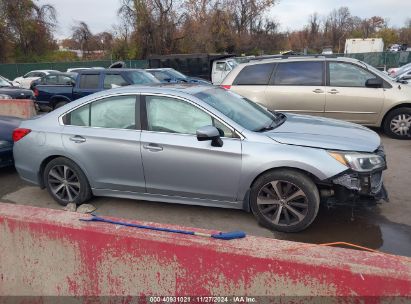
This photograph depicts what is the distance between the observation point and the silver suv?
7645mm

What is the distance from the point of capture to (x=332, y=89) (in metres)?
7.83

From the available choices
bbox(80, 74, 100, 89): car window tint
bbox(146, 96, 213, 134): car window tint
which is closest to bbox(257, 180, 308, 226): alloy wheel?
bbox(146, 96, 213, 134): car window tint

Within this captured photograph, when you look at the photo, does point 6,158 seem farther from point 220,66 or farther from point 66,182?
point 220,66

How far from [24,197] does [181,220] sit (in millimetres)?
2508

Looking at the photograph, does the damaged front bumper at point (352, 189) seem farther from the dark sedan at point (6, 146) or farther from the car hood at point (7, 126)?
the car hood at point (7, 126)

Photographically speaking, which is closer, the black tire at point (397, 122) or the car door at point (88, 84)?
the black tire at point (397, 122)

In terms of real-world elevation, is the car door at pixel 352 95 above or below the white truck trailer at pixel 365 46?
below

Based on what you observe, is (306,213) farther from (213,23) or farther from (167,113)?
(213,23)

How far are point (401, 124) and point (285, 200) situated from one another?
197 inches

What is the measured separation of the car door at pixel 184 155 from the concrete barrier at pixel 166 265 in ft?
5.59

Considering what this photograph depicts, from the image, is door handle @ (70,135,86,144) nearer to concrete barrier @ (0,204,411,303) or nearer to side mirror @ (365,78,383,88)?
concrete barrier @ (0,204,411,303)

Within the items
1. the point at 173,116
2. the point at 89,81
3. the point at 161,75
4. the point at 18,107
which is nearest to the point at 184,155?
the point at 173,116

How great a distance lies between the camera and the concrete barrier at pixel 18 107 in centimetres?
991

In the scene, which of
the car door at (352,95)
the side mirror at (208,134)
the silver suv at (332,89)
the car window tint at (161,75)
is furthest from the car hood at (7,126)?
the car window tint at (161,75)
